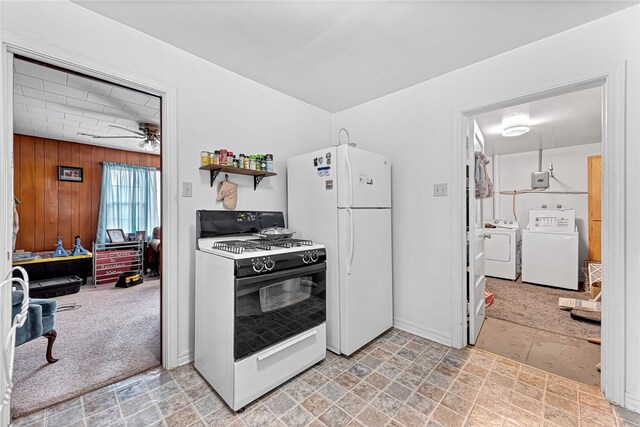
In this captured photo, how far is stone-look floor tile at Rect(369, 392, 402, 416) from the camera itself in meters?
1.59

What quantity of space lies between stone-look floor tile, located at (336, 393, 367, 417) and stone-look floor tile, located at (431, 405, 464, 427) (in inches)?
15.8

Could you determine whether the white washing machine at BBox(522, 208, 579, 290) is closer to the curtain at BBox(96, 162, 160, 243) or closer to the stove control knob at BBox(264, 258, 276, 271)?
the stove control knob at BBox(264, 258, 276, 271)

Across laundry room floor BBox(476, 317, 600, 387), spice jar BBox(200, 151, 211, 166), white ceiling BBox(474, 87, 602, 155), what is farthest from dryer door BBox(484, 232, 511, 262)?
spice jar BBox(200, 151, 211, 166)

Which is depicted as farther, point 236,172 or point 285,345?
point 236,172

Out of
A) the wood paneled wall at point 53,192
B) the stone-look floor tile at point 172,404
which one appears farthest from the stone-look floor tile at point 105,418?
the wood paneled wall at point 53,192

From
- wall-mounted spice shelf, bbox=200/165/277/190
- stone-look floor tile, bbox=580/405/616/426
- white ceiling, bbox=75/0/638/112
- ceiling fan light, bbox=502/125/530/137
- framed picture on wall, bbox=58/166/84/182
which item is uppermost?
white ceiling, bbox=75/0/638/112

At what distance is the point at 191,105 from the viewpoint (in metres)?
2.10

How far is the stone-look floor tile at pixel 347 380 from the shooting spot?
5.96ft

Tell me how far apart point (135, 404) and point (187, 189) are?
1.40 metres

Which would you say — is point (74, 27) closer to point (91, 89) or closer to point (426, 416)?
point (91, 89)

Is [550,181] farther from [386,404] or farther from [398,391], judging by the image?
[386,404]

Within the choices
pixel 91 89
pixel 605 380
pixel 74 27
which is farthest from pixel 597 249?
pixel 91 89

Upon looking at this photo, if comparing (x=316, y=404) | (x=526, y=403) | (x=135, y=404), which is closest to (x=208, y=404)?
(x=135, y=404)

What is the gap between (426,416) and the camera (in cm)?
155
